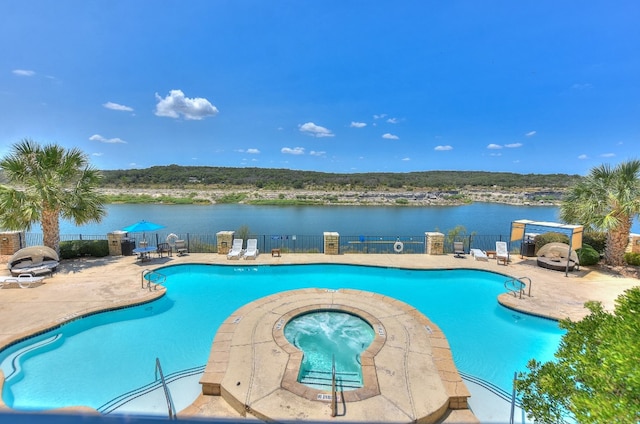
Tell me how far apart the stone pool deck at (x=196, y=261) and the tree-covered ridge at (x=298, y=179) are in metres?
55.6

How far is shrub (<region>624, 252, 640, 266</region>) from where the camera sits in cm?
1115

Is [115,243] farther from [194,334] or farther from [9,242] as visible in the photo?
[194,334]

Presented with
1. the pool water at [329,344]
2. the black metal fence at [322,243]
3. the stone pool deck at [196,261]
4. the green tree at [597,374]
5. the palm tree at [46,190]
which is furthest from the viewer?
the black metal fence at [322,243]

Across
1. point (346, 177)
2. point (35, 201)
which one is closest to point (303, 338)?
point (35, 201)

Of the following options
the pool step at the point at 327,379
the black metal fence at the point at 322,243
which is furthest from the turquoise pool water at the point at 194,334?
the black metal fence at the point at 322,243

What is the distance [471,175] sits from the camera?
84.4 meters

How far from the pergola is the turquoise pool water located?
2725mm

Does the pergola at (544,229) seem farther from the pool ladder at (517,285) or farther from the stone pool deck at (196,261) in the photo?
the pool ladder at (517,285)

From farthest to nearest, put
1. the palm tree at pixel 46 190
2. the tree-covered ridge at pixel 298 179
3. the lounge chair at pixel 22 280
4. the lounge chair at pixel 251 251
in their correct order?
the tree-covered ridge at pixel 298 179, the lounge chair at pixel 251 251, the palm tree at pixel 46 190, the lounge chair at pixel 22 280

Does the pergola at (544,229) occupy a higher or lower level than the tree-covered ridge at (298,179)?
lower

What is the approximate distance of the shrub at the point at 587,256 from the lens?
36.9 feet

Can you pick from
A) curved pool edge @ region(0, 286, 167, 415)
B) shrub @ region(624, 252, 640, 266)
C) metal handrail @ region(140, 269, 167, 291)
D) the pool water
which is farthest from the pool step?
shrub @ region(624, 252, 640, 266)

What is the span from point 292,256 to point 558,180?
79.1 m

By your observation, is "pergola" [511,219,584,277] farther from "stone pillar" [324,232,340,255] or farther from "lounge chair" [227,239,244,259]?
"lounge chair" [227,239,244,259]
